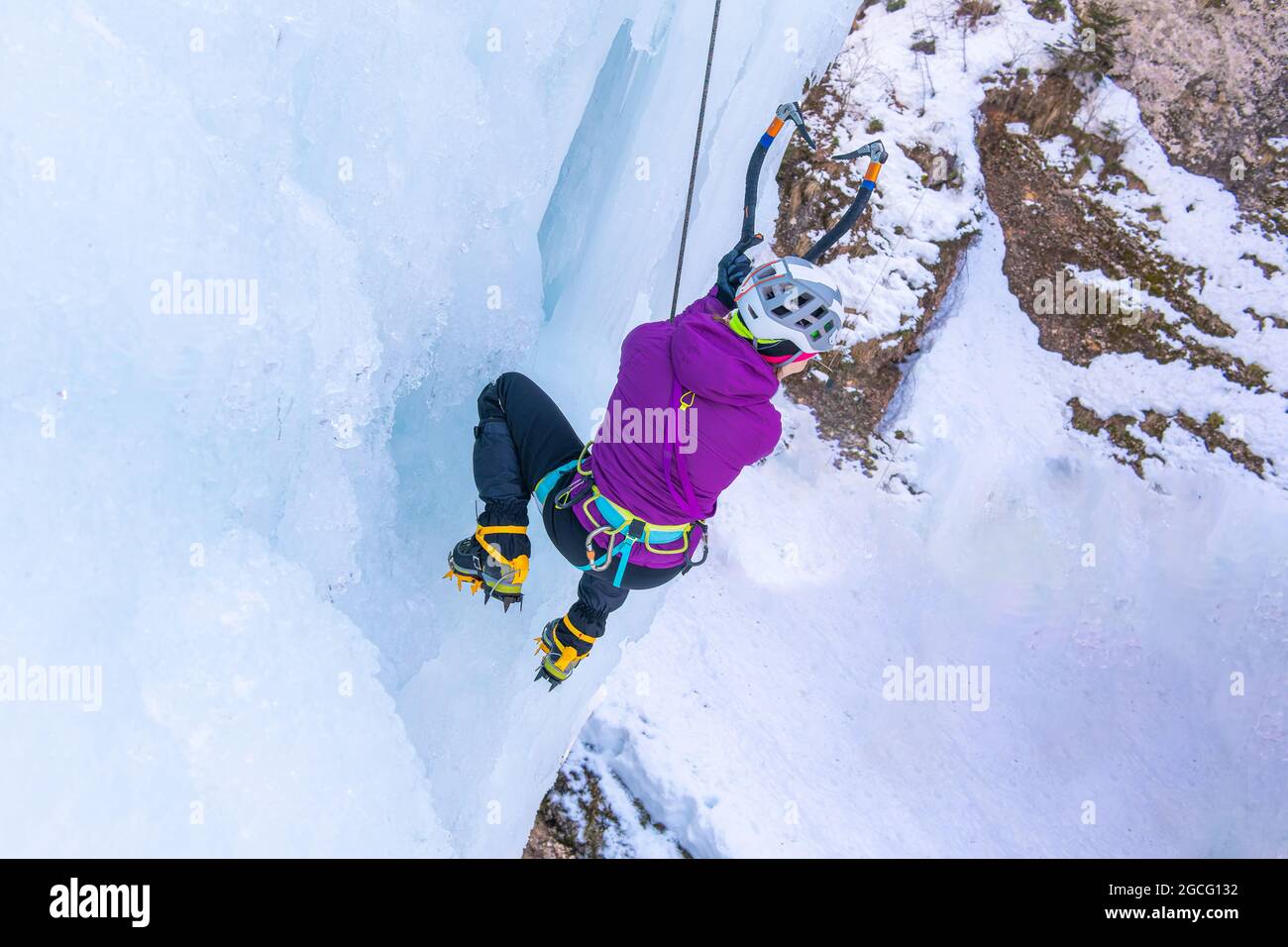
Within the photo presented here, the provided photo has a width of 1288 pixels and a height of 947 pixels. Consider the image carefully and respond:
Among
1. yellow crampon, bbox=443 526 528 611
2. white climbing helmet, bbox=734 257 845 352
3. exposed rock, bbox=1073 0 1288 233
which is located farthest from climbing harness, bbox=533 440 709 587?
exposed rock, bbox=1073 0 1288 233

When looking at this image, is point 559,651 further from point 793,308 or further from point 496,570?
point 793,308

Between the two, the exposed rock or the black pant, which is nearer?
the black pant

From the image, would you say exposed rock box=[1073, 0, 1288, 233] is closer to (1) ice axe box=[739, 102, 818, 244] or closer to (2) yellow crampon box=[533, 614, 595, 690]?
(1) ice axe box=[739, 102, 818, 244]

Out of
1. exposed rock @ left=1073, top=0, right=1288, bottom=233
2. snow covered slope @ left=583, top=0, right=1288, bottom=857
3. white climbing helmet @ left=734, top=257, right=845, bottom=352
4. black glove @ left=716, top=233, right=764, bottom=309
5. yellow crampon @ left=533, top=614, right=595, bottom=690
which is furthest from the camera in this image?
exposed rock @ left=1073, top=0, right=1288, bottom=233

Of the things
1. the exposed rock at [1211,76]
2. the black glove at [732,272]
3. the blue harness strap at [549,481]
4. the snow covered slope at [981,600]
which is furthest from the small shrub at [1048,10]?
the blue harness strap at [549,481]

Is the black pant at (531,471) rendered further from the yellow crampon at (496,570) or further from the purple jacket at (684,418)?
the purple jacket at (684,418)

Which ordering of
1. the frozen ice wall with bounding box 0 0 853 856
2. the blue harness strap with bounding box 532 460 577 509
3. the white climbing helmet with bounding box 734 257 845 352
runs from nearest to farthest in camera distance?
the frozen ice wall with bounding box 0 0 853 856, the white climbing helmet with bounding box 734 257 845 352, the blue harness strap with bounding box 532 460 577 509

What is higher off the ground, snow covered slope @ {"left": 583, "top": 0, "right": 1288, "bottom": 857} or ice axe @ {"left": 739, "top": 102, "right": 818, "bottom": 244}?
ice axe @ {"left": 739, "top": 102, "right": 818, "bottom": 244}
